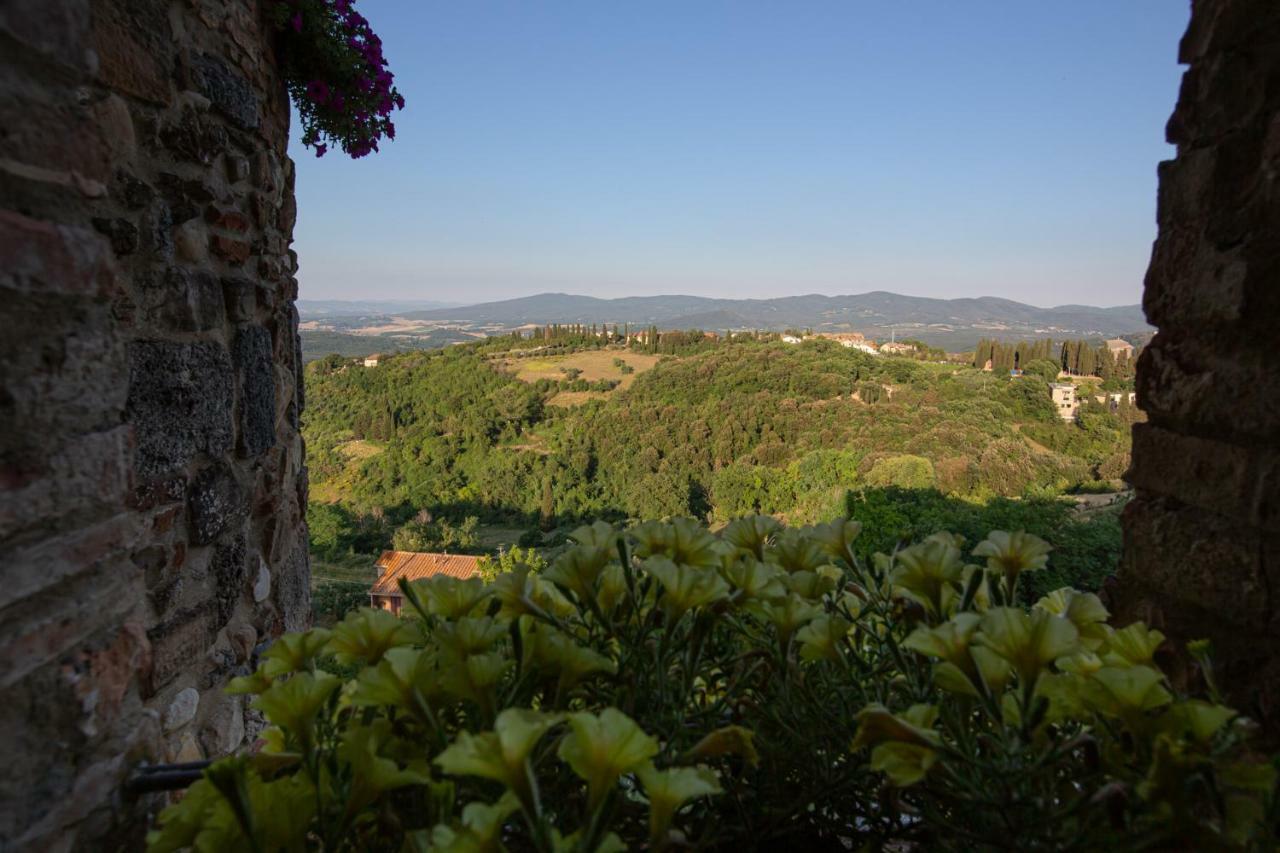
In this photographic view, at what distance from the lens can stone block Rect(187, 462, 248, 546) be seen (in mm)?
1463

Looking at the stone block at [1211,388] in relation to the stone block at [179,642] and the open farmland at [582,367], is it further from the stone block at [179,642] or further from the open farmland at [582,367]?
the open farmland at [582,367]

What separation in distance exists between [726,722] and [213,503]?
48.4 inches

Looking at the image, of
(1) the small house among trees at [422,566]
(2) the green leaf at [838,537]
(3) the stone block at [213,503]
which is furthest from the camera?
(1) the small house among trees at [422,566]

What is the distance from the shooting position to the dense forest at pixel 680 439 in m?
19.8

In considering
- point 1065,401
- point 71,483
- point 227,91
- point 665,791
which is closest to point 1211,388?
point 665,791

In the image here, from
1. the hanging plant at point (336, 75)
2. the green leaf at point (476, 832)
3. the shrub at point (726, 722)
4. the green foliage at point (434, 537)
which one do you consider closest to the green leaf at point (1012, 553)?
the shrub at point (726, 722)

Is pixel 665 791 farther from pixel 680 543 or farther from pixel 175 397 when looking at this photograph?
pixel 175 397

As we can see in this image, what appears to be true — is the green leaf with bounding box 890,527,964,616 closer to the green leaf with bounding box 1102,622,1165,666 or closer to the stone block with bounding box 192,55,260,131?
the green leaf with bounding box 1102,622,1165,666

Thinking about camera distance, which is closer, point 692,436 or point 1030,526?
point 1030,526

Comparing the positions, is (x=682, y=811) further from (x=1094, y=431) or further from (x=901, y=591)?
(x=1094, y=431)

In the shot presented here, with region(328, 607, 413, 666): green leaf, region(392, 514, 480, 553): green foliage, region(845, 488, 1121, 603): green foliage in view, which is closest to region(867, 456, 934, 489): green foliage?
region(845, 488, 1121, 603): green foliage

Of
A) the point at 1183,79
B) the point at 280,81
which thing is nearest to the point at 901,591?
the point at 1183,79

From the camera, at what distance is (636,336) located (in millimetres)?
41188

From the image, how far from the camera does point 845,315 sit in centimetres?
8269
